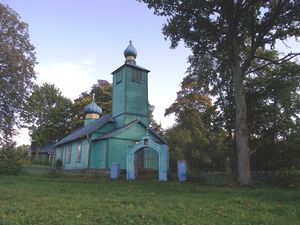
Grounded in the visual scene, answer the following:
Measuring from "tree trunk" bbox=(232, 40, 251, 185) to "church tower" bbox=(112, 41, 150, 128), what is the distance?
449 inches

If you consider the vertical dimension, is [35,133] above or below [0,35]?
below

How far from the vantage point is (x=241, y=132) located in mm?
16891

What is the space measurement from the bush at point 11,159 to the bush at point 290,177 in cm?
1971

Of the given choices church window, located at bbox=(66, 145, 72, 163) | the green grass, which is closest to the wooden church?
church window, located at bbox=(66, 145, 72, 163)

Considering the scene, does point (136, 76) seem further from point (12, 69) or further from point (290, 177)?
point (290, 177)

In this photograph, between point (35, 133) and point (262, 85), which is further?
point (35, 133)

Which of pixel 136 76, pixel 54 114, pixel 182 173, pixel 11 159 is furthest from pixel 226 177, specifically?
pixel 54 114

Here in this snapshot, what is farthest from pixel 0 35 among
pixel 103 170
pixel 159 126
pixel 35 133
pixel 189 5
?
pixel 159 126

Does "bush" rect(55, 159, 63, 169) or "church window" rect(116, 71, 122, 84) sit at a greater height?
"church window" rect(116, 71, 122, 84)

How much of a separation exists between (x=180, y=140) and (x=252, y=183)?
14.7m

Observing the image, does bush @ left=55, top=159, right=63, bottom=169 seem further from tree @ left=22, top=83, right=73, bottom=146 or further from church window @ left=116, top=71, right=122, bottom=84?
tree @ left=22, top=83, right=73, bottom=146

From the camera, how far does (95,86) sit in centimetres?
5284

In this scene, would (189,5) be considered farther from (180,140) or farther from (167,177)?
(180,140)

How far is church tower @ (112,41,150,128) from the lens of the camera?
27.2m
